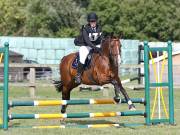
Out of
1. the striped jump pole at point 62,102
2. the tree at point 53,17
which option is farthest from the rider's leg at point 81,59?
the tree at point 53,17

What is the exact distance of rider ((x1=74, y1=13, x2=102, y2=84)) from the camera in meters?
12.7

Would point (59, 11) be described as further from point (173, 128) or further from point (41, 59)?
point (173, 128)

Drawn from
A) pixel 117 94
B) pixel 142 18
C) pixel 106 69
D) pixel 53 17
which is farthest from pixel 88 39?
pixel 53 17

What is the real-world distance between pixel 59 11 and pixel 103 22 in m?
5.15

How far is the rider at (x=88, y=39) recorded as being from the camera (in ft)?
41.7

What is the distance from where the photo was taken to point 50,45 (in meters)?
50.0

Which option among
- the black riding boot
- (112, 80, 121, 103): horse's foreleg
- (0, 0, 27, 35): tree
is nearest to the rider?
the black riding boot

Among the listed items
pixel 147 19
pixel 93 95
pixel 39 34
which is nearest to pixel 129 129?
pixel 93 95

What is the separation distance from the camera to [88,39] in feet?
41.7

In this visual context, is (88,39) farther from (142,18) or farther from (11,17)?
(11,17)

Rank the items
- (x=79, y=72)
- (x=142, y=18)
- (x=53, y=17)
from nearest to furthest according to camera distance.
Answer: (x=79, y=72), (x=142, y=18), (x=53, y=17)

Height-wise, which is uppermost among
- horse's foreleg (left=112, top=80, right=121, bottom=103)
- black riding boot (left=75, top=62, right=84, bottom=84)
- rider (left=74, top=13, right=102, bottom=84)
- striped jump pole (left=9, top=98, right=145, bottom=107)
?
rider (left=74, top=13, right=102, bottom=84)

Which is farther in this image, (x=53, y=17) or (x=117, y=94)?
(x=53, y=17)

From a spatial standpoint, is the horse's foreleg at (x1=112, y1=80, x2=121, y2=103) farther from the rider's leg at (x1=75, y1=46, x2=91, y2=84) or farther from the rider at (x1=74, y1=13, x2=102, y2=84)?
the rider's leg at (x1=75, y1=46, x2=91, y2=84)
